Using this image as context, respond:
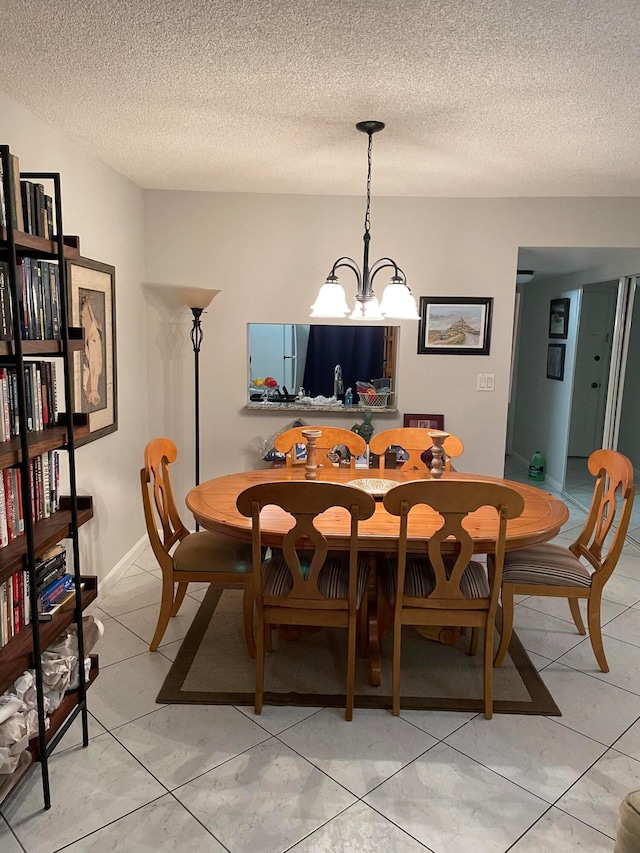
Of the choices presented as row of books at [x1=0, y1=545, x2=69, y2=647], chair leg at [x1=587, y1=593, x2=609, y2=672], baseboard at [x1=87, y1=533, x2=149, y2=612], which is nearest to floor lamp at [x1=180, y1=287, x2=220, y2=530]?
baseboard at [x1=87, y1=533, x2=149, y2=612]

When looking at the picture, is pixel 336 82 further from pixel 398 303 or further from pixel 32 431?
pixel 32 431

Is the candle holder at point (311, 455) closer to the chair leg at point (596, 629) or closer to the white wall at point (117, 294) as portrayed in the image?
the white wall at point (117, 294)

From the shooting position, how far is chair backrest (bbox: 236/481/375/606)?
2.12 metres

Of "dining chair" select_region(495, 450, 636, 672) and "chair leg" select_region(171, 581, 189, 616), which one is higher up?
"dining chair" select_region(495, 450, 636, 672)

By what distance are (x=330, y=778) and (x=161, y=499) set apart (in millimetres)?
1472

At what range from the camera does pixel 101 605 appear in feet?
10.7

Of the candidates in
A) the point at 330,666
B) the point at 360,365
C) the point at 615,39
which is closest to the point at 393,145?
the point at 615,39

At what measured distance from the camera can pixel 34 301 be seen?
5.91 ft

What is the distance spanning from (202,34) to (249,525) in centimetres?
167

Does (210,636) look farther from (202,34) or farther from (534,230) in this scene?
(534,230)

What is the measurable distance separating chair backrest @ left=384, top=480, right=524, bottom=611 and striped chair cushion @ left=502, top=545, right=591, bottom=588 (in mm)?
343

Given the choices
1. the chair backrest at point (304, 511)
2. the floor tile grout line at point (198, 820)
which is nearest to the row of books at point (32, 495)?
the chair backrest at point (304, 511)

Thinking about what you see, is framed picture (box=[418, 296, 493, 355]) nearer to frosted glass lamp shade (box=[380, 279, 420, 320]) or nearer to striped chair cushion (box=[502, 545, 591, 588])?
frosted glass lamp shade (box=[380, 279, 420, 320])

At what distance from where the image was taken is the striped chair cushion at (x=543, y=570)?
2617 millimetres
